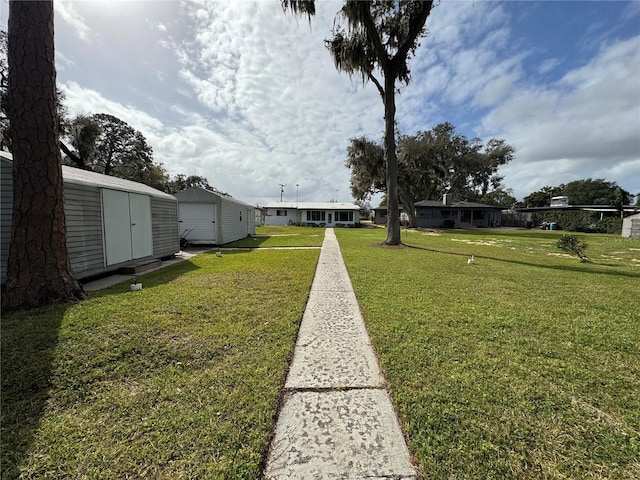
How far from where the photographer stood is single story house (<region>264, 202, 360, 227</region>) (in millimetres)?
34031

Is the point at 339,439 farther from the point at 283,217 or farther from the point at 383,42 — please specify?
the point at 283,217

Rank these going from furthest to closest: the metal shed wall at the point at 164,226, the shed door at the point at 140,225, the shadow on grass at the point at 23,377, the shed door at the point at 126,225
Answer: the metal shed wall at the point at 164,226 < the shed door at the point at 140,225 < the shed door at the point at 126,225 < the shadow on grass at the point at 23,377

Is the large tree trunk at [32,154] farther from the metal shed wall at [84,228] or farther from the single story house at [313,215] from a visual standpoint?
the single story house at [313,215]

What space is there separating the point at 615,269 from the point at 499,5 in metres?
8.67

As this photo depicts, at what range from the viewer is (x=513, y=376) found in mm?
2420

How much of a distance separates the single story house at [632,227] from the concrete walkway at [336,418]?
2412 cm

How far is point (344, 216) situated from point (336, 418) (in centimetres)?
3314

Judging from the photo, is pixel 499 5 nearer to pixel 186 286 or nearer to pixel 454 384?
pixel 454 384

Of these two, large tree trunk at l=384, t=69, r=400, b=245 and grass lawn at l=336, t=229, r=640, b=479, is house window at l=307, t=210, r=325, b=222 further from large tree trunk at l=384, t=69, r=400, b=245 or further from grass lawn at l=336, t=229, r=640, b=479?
grass lawn at l=336, t=229, r=640, b=479

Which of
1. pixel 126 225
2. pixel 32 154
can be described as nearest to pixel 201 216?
pixel 126 225

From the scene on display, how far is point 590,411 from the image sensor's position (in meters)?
1.98

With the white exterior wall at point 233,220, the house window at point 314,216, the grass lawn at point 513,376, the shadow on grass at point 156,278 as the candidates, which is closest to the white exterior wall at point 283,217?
the house window at point 314,216

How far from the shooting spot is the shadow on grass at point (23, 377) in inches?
65.5

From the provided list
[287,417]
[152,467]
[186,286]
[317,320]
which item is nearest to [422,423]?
[287,417]
